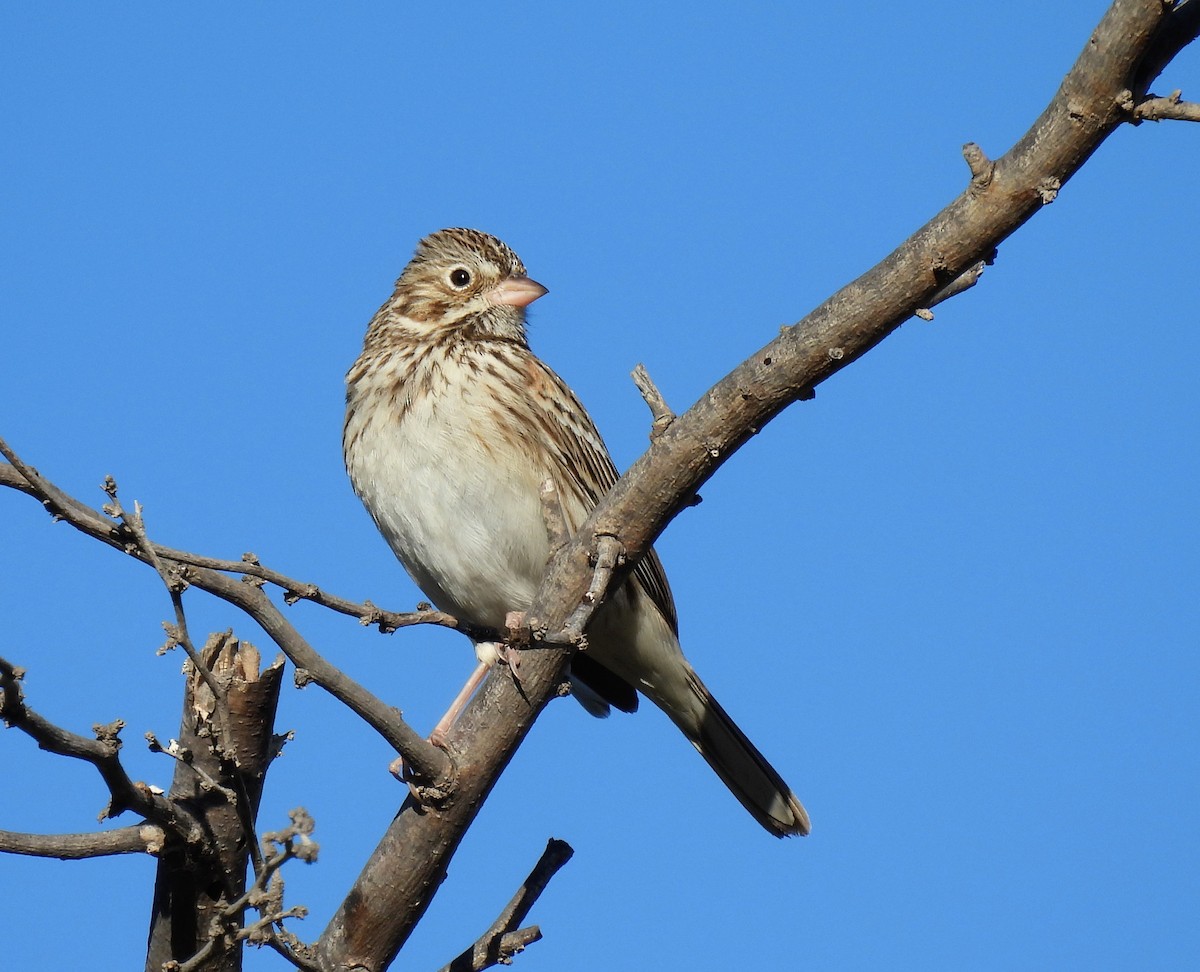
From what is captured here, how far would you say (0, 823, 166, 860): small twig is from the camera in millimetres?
4008

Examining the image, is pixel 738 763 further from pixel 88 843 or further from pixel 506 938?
pixel 88 843

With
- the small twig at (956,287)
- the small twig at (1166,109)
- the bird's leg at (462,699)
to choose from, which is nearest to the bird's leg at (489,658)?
the bird's leg at (462,699)

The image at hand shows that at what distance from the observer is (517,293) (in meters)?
6.92

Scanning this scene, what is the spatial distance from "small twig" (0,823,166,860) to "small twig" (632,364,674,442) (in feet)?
6.67

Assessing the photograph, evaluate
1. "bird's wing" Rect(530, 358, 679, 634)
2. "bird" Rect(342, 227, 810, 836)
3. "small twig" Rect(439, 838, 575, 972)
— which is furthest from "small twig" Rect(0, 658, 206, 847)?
"bird's wing" Rect(530, 358, 679, 634)

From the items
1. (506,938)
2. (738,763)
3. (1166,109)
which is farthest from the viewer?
(738,763)

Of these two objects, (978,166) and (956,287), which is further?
(956,287)

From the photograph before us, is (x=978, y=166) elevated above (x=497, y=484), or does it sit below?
below

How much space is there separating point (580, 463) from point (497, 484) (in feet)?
1.74

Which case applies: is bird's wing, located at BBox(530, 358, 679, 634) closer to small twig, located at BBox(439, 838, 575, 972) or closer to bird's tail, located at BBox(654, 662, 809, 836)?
bird's tail, located at BBox(654, 662, 809, 836)

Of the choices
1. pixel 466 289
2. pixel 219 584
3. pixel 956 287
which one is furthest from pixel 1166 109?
pixel 466 289

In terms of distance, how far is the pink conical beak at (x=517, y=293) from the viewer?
6902mm

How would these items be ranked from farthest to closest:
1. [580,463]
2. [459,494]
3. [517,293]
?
[517,293] → [580,463] → [459,494]

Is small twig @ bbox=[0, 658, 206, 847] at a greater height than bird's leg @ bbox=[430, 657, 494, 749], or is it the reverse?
bird's leg @ bbox=[430, 657, 494, 749]
